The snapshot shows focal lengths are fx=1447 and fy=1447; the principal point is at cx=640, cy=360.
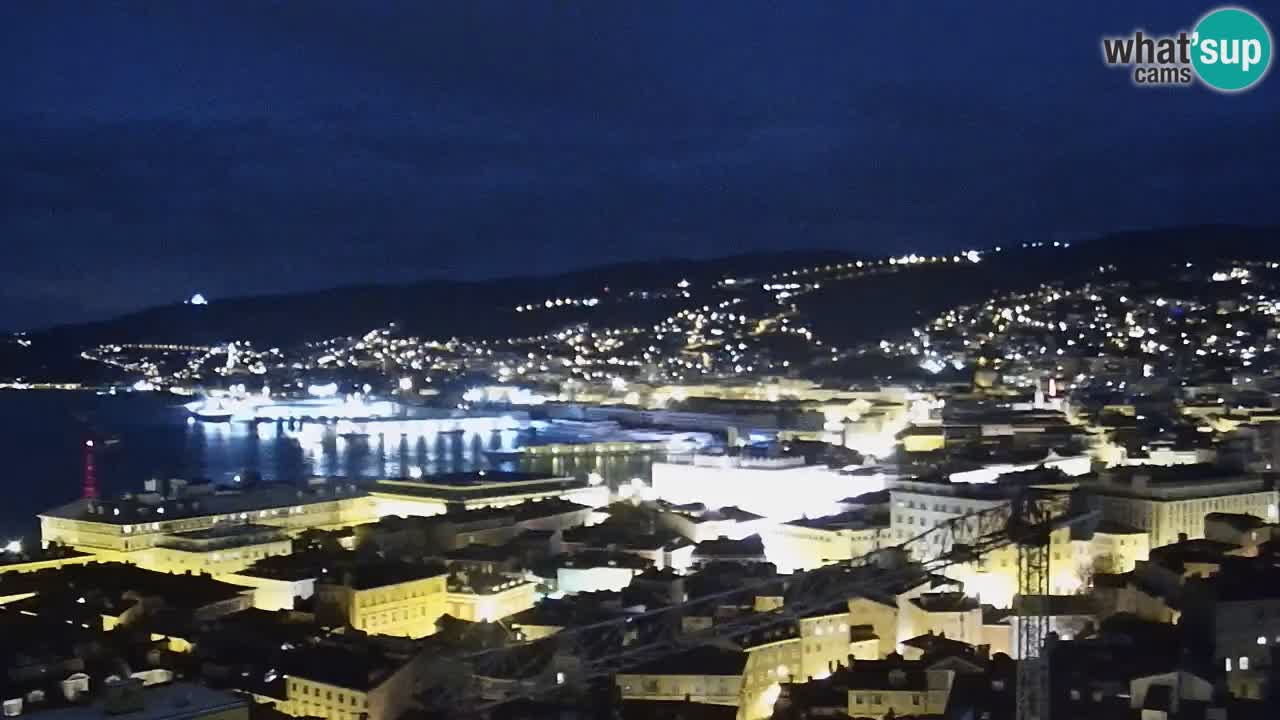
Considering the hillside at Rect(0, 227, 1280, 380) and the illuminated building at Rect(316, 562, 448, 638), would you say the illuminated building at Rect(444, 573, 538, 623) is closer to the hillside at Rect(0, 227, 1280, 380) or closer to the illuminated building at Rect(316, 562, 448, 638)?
the illuminated building at Rect(316, 562, 448, 638)

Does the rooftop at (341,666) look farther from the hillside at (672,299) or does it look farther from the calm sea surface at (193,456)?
the hillside at (672,299)

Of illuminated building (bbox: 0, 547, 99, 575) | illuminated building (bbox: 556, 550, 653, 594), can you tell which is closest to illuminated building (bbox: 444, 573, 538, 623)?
illuminated building (bbox: 556, 550, 653, 594)

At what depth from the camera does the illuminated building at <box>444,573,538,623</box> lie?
8500 mm

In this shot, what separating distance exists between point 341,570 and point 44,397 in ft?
126

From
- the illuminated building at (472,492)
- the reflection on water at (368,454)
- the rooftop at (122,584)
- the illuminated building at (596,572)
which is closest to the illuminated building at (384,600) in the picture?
the rooftop at (122,584)

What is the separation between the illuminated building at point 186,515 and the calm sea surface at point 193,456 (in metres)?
2.13

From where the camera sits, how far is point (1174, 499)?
1009 cm

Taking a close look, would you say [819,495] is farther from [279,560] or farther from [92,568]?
[92,568]

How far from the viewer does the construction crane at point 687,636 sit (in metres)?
5.71

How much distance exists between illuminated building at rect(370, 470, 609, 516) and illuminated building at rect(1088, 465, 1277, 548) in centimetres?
536

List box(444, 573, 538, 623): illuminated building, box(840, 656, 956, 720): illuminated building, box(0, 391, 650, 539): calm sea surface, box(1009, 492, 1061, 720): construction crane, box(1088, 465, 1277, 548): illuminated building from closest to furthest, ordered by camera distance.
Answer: box(1009, 492, 1061, 720): construction crane < box(840, 656, 956, 720): illuminated building < box(444, 573, 538, 623): illuminated building < box(1088, 465, 1277, 548): illuminated building < box(0, 391, 650, 539): calm sea surface

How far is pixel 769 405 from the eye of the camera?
26.3 meters

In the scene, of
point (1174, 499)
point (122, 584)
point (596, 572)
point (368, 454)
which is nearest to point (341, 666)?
point (596, 572)

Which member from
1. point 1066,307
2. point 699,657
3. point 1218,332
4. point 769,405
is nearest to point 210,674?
point 699,657
